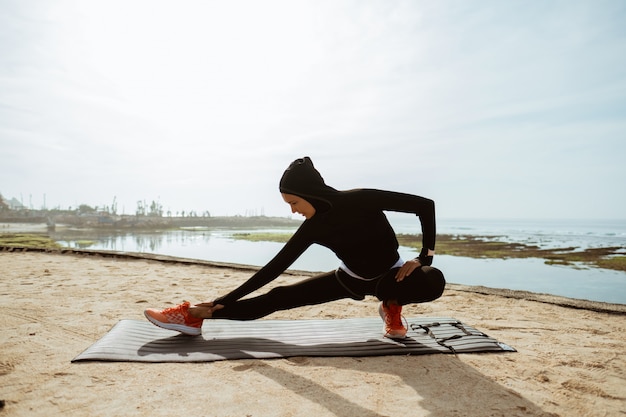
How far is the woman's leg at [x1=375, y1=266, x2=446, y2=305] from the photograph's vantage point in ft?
9.65

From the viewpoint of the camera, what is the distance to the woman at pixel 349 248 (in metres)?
2.99

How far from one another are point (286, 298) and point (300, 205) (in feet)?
2.88

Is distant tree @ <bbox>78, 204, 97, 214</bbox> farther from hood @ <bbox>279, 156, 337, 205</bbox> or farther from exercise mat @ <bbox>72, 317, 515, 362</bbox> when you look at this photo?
hood @ <bbox>279, 156, 337, 205</bbox>

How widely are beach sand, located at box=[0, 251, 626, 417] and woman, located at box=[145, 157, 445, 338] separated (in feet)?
1.73

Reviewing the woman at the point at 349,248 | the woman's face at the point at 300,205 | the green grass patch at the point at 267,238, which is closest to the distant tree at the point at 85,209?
the green grass patch at the point at 267,238

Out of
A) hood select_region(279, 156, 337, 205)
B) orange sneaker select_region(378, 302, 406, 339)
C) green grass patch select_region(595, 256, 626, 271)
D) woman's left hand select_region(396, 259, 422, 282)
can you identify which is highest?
hood select_region(279, 156, 337, 205)

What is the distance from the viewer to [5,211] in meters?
81.4

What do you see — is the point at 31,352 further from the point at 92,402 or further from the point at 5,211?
the point at 5,211

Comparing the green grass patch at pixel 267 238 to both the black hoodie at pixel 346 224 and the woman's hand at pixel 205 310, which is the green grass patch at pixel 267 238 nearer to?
the woman's hand at pixel 205 310

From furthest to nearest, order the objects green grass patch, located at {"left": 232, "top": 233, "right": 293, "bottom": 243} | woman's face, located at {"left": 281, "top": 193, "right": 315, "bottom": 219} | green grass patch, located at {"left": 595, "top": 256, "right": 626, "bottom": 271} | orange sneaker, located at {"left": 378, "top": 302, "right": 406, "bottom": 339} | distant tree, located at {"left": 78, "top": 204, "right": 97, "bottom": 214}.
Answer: distant tree, located at {"left": 78, "top": 204, "right": 97, "bottom": 214} < green grass patch, located at {"left": 232, "top": 233, "right": 293, "bottom": 243} < green grass patch, located at {"left": 595, "top": 256, "right": 626, "bottom": 271} < orange sneaker, located at {"left": 378, "top": 302, "right": 406, "bottom": 339} < woman's face, located at {"left": 281, "top": 193, "right": 315, "bottom": 219}

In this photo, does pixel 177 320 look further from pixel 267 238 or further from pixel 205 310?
pixel 267 238

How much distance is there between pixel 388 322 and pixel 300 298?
87 cm

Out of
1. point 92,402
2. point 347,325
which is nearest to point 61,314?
point 92,402

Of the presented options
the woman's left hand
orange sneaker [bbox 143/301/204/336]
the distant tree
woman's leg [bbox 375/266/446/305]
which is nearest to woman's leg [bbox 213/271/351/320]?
orange sneaker [bbox 143/301/204/336]
